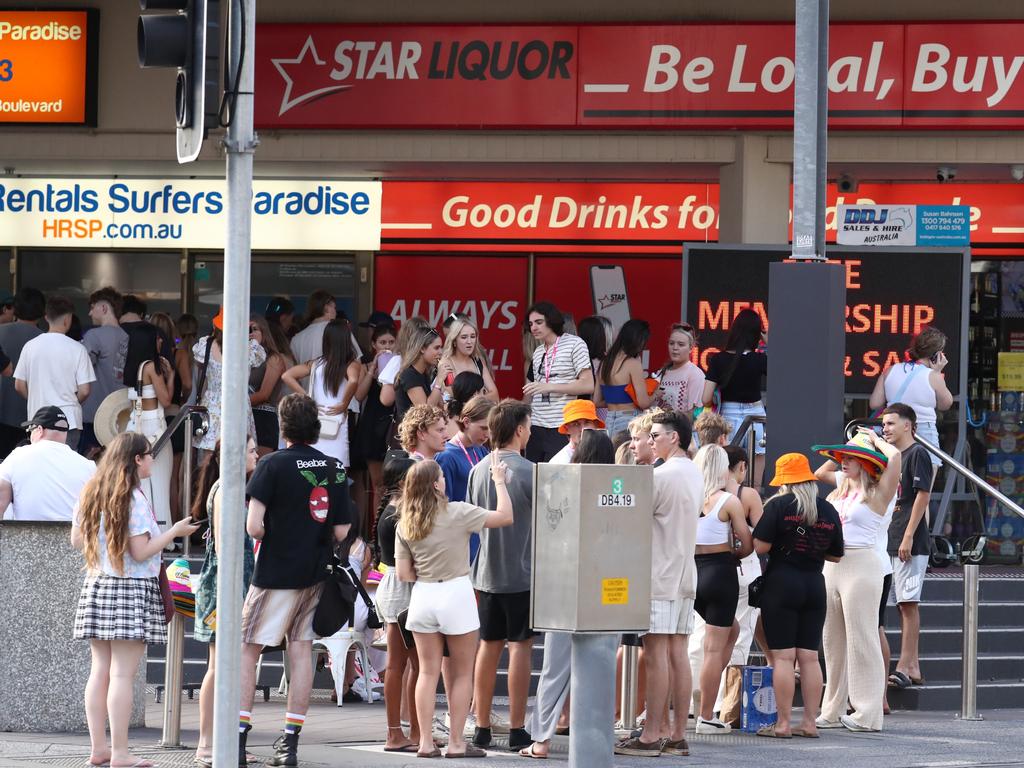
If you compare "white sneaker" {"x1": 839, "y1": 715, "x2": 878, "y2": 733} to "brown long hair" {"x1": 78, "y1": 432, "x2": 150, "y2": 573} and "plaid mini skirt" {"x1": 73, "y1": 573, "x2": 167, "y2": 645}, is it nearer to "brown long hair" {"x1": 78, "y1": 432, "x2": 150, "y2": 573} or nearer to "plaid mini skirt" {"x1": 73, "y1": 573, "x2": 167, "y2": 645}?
"plaid mini skirt" {"x1": 73, "y1": 573, "x2": 167, "y2": 645}

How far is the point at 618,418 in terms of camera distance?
1288 cm

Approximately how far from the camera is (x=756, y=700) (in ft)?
34.0

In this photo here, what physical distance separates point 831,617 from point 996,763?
1.63 metres

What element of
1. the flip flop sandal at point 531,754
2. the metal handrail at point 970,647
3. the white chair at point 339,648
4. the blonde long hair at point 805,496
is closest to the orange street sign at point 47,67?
the white chair at point 339,648

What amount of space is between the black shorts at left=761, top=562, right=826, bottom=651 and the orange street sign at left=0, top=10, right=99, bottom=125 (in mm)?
8305

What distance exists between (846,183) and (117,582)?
910 centimetres

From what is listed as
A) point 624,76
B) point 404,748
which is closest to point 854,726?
point 404,748

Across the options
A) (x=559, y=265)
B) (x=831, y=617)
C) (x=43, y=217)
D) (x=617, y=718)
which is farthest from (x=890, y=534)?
(x=43, y=217)

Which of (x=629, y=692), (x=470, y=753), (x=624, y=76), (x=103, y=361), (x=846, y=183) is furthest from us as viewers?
(x=846, y=183)

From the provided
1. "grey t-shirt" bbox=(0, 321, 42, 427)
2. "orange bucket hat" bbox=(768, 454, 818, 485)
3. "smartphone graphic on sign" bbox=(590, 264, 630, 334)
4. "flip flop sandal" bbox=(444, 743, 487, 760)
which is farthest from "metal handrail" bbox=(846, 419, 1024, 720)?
"grey t-shirt" bbox=(0, 321, 42, 427)

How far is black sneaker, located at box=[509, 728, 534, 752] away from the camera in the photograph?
9484mm

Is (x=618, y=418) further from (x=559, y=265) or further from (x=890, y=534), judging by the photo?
(x=559, y=265)

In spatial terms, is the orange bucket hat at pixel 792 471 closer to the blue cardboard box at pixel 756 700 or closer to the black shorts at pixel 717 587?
the black shorts at pixel 717 587

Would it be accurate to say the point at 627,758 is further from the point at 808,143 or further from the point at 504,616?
the point at 808,143
